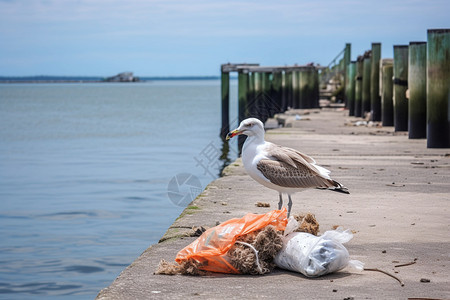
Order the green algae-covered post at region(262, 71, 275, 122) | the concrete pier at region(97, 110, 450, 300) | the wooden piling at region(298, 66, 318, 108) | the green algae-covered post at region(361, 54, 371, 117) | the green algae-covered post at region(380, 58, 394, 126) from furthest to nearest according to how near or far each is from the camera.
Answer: the wooden piling at region(298, 66, 318, 108), the green algae-covered post at region(262, 71, 275, 122), the green algae-covered post at region(361, 54, 371, 117), the green algae-covered post at region(380, 58, 394, 126), the concrete pier at region(97, 110, 450, 300)

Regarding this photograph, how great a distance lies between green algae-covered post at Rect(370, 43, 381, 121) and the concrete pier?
647cm

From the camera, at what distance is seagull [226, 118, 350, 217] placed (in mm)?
5648

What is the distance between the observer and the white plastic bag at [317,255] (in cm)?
450

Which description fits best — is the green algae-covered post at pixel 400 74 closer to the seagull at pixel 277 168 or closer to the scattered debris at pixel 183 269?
the seagull at pixel 277 168

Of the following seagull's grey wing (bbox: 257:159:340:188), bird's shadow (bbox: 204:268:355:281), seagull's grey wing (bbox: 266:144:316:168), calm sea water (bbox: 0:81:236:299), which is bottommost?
calm sea water (bbox: 0:81:236:299)

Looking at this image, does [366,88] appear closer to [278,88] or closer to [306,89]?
[306,89]

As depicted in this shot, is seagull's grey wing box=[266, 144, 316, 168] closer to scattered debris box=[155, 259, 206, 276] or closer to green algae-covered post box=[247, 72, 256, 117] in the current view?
scattered debris box=[155, 259, 206, 276]

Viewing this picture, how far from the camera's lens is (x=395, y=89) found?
553 inches

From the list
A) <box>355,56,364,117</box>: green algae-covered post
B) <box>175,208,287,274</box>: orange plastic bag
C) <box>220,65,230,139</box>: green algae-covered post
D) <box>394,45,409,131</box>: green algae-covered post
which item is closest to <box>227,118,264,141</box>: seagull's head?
<box>175,208,287,274</box>: orange plastic bag

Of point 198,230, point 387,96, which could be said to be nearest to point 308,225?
point 198,230

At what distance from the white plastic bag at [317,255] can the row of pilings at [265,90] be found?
19338mm

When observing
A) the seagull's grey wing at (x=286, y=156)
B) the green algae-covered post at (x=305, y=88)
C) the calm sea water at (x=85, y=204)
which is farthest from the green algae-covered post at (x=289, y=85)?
the seagull's grey wing at (x=286, y=156)

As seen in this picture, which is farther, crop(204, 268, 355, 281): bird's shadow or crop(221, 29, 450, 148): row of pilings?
crop(221, 29, 450, 148): row of pilings

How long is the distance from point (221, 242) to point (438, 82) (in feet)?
23.9
